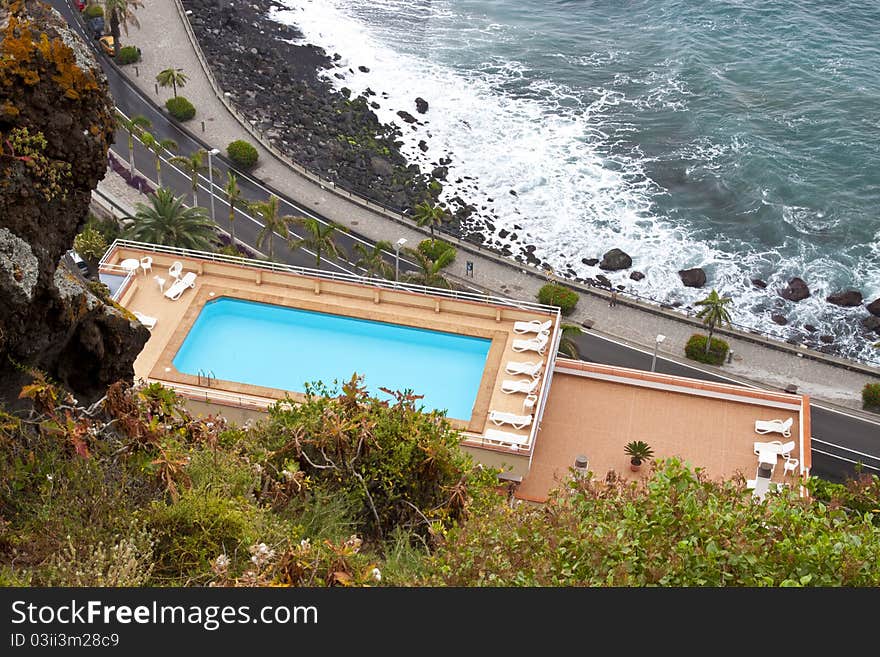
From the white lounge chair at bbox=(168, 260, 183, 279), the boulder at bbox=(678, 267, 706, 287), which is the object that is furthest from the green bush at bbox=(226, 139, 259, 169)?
the boulder at bbox=(678, 267, 706, 287)

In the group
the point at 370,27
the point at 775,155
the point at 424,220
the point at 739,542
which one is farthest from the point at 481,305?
the point at 370,27

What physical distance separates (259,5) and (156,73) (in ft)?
85.3

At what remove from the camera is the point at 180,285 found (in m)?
53.8

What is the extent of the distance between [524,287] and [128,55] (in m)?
45.9

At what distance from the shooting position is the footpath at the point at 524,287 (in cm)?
7175

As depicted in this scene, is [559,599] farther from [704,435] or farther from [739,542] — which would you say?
[704,435]

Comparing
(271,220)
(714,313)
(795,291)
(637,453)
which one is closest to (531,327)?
(637,453)

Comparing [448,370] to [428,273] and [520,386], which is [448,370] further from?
[428,273]

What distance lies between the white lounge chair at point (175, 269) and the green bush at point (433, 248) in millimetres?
27054

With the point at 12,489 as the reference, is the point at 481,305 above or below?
above

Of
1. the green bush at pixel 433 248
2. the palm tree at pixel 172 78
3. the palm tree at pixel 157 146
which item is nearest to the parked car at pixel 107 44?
the palm tree at pixel 172 78

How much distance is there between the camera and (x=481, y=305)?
53156 mm

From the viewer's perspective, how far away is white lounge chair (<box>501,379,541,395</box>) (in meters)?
48.2

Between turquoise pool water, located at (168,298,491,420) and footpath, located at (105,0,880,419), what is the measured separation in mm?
22784
